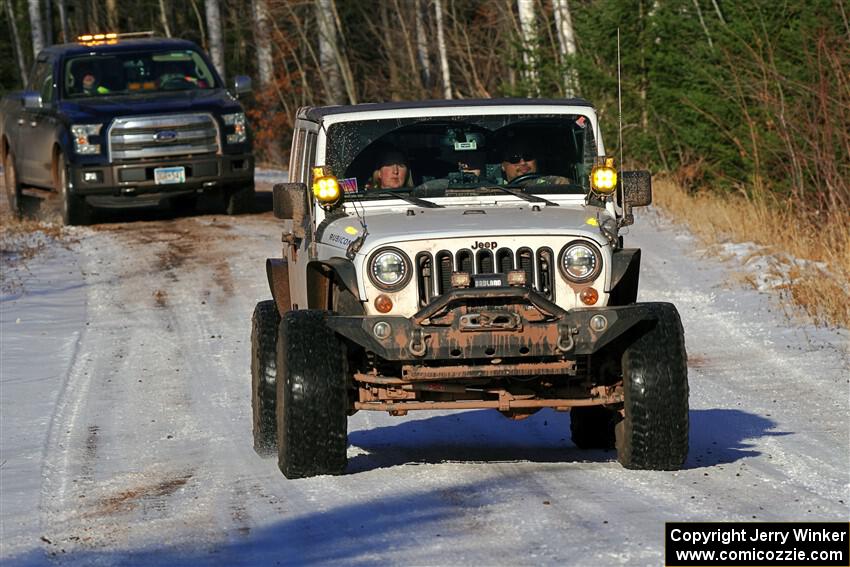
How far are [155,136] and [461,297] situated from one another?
11.7 meters

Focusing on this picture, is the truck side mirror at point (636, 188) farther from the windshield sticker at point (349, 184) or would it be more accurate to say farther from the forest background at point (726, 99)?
the forest background at point (726, 99)

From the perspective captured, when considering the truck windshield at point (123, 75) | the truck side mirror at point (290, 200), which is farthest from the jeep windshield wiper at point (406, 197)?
the truck windshield at point (123, 75)

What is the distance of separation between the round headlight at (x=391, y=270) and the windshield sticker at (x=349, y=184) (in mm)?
1128

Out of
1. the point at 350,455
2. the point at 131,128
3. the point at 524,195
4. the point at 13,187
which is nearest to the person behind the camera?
the point at 524,195

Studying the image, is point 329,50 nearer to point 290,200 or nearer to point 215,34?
point 215,34

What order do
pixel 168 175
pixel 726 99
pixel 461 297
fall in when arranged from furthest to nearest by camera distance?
pixel 726 99, pixel 168 175, pixel 461 297

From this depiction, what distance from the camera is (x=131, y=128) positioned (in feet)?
61.0

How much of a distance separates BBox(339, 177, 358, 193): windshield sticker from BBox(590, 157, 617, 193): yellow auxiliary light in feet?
4.21

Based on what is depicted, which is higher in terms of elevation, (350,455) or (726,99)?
(726,99)

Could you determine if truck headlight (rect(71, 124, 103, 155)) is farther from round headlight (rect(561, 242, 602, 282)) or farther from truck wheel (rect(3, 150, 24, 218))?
round headlight (rect(561, 242, 602, 282))

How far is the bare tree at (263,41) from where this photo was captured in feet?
122

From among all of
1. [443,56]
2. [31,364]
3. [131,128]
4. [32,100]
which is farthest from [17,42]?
[31,364]

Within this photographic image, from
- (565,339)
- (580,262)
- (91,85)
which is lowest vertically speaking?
(565,339)

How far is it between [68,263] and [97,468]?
28.5 feet
